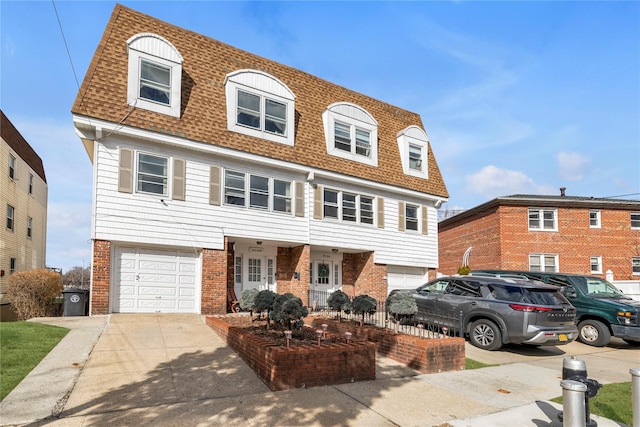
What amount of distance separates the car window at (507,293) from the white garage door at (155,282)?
29.1 feet

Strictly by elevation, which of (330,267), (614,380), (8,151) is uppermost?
(8,151)

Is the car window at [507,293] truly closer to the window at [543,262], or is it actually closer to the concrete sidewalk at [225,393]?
the concrete sidewalk at [225,393]

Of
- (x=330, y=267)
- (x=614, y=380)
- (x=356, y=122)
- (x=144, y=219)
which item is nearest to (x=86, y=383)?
(x=144, y=219)

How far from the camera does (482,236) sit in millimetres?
26016

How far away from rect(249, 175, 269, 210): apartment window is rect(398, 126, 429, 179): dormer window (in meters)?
7.29

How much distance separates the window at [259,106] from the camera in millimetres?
14383

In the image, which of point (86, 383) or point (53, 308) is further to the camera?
point (53, 308)

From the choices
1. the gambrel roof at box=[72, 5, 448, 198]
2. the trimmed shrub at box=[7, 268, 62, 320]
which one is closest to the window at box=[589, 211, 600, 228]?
the gambrel roof at box=[72, 5, 448, 198]

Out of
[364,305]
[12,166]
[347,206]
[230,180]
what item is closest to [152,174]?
[230,180]

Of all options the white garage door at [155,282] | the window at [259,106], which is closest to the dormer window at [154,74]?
the window at [259,106]

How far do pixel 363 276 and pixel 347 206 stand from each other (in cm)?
315

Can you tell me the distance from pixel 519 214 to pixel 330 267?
1327 cm

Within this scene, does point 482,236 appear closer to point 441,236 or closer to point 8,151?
point 441,236

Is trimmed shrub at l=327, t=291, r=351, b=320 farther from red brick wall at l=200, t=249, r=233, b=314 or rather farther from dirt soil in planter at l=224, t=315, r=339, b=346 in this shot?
red brick wall at l=200, t=249, r=233, b=314
